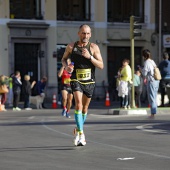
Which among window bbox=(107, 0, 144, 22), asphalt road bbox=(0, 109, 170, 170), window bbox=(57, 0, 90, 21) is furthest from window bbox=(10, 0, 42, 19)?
asphalt road bbox=(0, 109, 170, 170)

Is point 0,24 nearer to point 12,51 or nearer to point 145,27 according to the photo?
point 12,51

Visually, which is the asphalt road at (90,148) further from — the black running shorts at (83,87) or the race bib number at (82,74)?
the race bib number at (82,74)

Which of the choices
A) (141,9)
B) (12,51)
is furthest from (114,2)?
(12,51)

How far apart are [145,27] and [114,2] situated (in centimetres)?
259

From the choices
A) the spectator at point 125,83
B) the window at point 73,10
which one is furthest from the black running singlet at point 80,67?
the window at point 73,10

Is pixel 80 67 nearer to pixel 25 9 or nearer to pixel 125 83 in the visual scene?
pixel 125 83

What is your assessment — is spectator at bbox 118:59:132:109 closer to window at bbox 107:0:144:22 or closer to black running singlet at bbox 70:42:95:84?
black running singlet at bbox 70:42:95:84

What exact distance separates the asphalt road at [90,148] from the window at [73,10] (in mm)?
25637

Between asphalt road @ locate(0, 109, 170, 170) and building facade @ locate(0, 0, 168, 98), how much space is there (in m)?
23.4

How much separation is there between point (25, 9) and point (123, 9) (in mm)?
6935

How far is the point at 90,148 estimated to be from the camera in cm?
1048

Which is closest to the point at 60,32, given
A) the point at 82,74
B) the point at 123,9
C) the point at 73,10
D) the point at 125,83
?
the point at 73,10

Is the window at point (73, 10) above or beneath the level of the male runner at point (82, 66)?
above

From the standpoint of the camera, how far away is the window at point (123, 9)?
1650 inches
